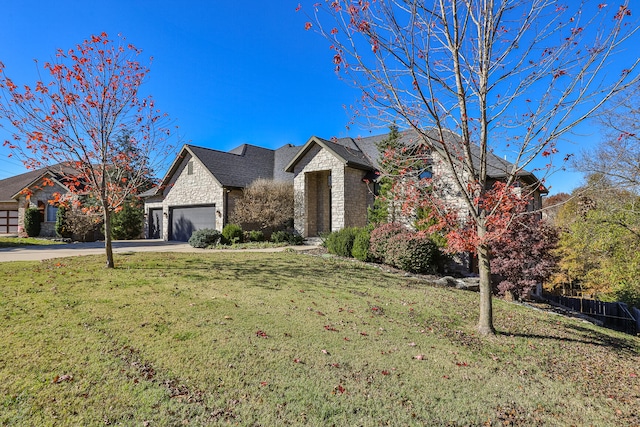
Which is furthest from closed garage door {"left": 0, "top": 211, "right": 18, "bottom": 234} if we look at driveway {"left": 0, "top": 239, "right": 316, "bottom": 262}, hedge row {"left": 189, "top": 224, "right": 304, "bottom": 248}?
hedge row {"left": 189, "top": 224, "right": 304, "bottom": 248}

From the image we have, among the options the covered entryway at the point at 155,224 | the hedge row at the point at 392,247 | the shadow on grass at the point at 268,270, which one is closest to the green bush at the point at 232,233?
the shadow on grass at the point at 268,270

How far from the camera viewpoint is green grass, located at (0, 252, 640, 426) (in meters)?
3.26

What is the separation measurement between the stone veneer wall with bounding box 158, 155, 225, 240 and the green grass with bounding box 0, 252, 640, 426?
11604 mm

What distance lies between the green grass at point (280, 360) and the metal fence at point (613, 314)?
1098 cm

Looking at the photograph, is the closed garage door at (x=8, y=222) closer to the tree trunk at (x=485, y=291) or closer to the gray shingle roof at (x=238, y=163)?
the gray shingle roof at (x=238, y=163)

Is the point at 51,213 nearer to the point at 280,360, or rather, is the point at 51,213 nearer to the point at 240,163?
the point at 240,163

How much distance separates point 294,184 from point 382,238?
27.7 ft

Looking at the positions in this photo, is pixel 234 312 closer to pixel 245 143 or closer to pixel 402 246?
pixel 402 246

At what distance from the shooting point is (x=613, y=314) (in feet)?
52.5

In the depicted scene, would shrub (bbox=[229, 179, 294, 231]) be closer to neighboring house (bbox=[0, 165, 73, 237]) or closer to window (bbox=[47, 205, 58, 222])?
neighboring house (bbox=[0, 165, 73, 237])

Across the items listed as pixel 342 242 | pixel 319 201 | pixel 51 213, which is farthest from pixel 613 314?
pixel 51 213

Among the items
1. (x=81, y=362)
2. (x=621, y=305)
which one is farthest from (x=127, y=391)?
(x=621, y=305)

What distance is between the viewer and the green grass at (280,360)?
3.26 metres

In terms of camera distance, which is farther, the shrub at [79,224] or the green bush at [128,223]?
the green bush at [128,223]
